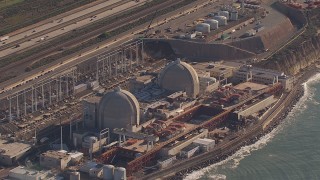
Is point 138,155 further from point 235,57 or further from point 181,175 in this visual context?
point 235,57

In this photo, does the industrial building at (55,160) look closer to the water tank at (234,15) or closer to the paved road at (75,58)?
the paved road at (75,58)

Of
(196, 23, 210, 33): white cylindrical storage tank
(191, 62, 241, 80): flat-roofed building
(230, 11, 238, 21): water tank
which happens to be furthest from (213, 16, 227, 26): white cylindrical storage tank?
(191, 62, 241, 80): flat-roofed building

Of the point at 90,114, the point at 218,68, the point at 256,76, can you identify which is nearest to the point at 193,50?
the point at 218,68

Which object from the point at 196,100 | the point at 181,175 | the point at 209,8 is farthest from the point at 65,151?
the point at 209,8

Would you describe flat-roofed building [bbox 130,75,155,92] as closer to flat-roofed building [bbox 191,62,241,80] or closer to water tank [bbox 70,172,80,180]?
flat-roofed building [bbox 191,62,241,80]

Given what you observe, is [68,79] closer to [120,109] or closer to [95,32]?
[120,109]

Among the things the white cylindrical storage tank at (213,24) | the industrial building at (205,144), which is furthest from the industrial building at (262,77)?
the industrial building at (205,144)
